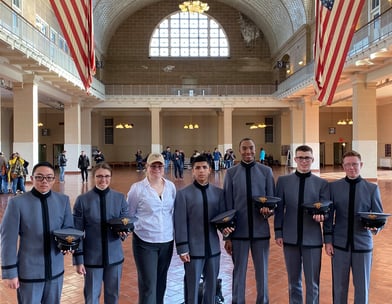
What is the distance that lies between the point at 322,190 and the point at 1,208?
9.33 meters

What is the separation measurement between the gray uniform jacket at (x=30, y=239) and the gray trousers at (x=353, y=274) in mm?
2549

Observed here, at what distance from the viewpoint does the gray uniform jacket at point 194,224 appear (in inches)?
140

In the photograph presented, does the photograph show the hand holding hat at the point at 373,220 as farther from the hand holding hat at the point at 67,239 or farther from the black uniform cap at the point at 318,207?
the hand holding hat at the point at 67,239

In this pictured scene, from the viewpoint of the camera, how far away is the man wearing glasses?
9.53ft

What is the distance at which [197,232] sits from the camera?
141 inches

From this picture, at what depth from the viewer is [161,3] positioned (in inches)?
1328

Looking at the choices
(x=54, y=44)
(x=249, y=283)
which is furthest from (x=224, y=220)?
(x=54, y=44)

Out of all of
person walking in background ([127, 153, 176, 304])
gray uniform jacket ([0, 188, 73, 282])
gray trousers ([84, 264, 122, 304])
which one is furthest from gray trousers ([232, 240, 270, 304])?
gray uniform jacket ([0, 188, 73, 282])

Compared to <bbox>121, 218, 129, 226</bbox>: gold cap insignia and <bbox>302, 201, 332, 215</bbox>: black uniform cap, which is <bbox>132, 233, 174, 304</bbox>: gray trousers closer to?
<bbox>121, 218, 129, 226</bbox>: gold cap insignia

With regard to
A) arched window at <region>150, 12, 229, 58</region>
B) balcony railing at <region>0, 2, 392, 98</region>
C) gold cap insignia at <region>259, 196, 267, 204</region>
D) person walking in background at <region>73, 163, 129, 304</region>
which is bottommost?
person walking in background at <region>73, 163, 129, 304</region>

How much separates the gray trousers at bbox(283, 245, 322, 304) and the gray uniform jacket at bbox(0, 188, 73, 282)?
218cm

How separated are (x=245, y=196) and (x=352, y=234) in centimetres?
106

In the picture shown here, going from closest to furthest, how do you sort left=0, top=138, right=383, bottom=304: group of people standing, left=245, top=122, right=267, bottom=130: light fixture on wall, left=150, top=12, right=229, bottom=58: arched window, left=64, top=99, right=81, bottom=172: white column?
left=0, top=138, right=383, bottom=304: group of people standing < left=64, top=99, right=81, bottom=172: white column < left=150, top=12, right=229, bottom=58: arched window < left=245, top=122, right=267, bottom=130: light fixture on wall

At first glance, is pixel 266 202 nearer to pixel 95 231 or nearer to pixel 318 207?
pixel 318 207
